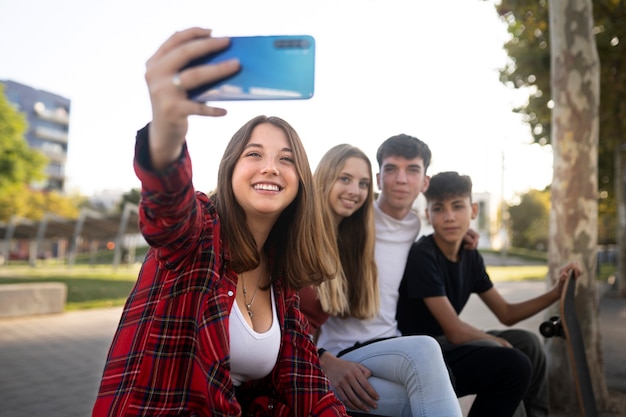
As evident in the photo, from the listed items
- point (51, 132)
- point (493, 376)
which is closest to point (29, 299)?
point (493, 376)

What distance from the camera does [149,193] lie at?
1.39 m

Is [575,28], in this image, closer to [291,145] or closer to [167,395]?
[291,145]

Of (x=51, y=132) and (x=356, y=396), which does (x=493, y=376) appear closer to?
(x=356, y=396)

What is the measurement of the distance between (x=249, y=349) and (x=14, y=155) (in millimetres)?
26173

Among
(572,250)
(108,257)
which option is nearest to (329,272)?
(572,250)

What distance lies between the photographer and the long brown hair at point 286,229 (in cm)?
204

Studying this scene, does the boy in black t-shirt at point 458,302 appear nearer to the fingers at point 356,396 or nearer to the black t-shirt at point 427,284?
the black t-shirt at point 427,284

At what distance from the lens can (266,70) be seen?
1.24 metres

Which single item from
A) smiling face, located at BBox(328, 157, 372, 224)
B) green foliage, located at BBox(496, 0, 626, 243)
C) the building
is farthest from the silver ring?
the building

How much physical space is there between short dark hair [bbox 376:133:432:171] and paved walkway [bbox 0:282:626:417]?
334 cm

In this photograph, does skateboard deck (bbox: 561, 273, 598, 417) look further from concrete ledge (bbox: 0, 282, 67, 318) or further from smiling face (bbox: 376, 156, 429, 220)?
concrete ledge (bbox: 0, 282, 67, 318)

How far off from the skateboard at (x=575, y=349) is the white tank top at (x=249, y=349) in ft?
5.83

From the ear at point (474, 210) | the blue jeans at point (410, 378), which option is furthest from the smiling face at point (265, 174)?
the ear at point (474, 210)

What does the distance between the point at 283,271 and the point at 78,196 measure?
74633mm
